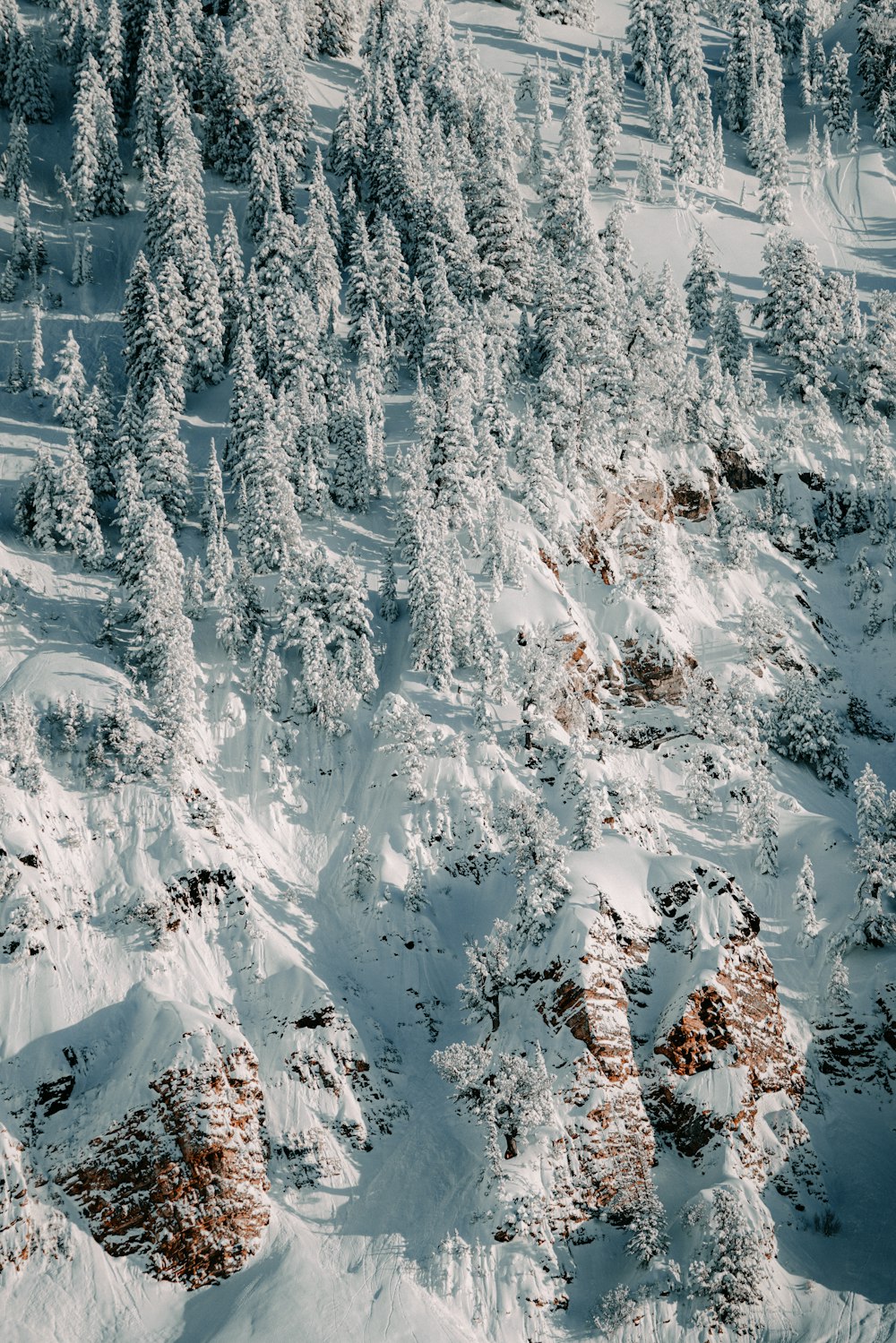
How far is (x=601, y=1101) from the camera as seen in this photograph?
41.7m

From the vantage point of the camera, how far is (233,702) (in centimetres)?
5419

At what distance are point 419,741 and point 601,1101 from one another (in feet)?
61.9

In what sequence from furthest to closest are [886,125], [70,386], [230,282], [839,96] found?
[839,96] → [886,125] → [230,282] → [70,386]

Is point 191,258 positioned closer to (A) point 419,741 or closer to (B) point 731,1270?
(A) point 419,741

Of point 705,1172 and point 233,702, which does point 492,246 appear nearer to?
point 233,702

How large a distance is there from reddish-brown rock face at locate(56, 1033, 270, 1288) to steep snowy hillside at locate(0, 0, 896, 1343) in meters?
0.14

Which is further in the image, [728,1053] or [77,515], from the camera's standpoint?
[77,515]

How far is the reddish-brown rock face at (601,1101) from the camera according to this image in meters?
40.6

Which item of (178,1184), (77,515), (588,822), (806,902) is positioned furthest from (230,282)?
(178,1184)

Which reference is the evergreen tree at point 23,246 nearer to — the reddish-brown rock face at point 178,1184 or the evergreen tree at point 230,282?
the evergreen tree at point 230,282

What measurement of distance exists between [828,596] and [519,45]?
292 feet

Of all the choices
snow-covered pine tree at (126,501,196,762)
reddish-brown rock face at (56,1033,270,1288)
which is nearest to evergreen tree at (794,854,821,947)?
reddish-brown rock face at (56,1033,270,1288)

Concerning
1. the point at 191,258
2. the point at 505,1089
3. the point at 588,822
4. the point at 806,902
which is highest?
the point at 191,258

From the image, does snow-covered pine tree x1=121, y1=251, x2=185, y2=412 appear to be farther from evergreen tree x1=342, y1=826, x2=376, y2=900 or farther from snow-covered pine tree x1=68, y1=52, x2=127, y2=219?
evergreen tree x1=342, y1=826, x2=376, y2=900
